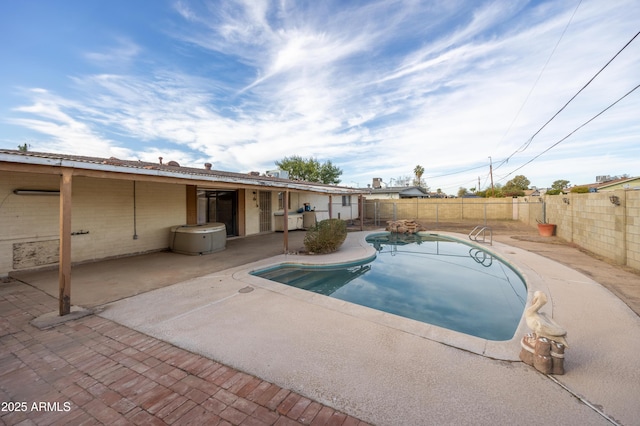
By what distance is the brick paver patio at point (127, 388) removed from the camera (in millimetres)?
1940

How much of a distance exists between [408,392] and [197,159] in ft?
64.6

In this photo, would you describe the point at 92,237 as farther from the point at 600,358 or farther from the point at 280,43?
the point at 600,358

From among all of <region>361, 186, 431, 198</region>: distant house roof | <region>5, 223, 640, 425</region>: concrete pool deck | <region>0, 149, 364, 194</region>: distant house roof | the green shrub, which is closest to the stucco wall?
<region>5, 223, 640, 425</region>: concrete pool deck

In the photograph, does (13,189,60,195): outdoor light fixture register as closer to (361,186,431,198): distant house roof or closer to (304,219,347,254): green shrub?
(304,219,347,254): green shrub

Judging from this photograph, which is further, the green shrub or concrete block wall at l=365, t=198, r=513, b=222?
concrete block wall at l=365, t=198, r=513, b=222

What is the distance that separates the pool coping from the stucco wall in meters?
4.14

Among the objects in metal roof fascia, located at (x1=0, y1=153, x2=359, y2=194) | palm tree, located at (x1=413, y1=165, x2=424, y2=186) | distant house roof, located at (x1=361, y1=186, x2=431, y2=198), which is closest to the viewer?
metal roof fascia, located at (x1=0, y1=153, x2=359, y2=194)

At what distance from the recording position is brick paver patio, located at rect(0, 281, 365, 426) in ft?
6.37

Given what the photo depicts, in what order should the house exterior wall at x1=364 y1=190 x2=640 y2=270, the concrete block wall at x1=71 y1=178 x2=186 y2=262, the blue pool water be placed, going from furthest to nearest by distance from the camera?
the concrete block wall at x1=71 y1=178 x2=186 y2=262 < the house exterior wall at x1=364 y1=190 x2=640 y2=270 < the blue pool water

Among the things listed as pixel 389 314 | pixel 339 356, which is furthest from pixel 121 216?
pixel 389 314

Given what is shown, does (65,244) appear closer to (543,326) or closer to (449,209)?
(543,326)

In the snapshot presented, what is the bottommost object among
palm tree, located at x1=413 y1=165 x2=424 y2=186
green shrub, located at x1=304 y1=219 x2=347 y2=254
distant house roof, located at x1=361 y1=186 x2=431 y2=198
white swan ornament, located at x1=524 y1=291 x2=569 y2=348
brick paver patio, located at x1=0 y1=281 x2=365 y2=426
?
brick paver patio, located at x1=0 y1=281 x2=365 y2=426

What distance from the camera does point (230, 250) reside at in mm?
8586

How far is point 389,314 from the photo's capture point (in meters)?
3.81
